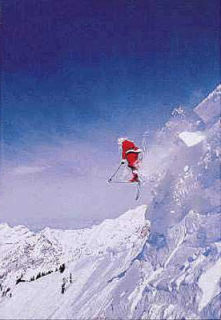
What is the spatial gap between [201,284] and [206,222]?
1845 cm

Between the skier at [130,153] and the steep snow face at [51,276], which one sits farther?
the steep snow face at [51,276]

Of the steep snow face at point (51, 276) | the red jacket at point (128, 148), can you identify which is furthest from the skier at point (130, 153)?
the steep snow face at point (51, 276)

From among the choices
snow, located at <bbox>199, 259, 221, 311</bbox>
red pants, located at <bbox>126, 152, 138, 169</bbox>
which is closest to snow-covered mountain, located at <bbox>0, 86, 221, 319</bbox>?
snow, located at <bbox>199, 259, 221, 311</bbox>

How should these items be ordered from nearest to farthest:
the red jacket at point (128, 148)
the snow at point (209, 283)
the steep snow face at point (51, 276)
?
the red jacket at point (128, 148) < the snow at point (209, 283) < the steep snow face at point (51, 276)

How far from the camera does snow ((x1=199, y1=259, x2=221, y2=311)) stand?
80.8 metres

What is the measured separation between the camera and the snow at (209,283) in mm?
80825

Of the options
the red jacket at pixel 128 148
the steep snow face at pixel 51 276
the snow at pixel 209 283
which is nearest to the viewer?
the red jacket at pixel 128 148

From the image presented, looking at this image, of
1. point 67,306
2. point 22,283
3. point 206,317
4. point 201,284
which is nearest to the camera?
point 206,317

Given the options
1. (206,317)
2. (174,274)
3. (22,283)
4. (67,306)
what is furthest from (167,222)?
(22,283)

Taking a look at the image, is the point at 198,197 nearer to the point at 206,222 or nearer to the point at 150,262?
the point at 206,222

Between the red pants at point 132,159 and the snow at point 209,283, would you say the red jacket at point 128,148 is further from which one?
the snow at point 209,283

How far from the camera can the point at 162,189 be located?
10081 cm

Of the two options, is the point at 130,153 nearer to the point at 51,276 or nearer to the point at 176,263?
the point at 176,263

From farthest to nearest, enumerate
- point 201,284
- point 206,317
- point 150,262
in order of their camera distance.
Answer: point 150,262 → point 201,284 → point 206,317
